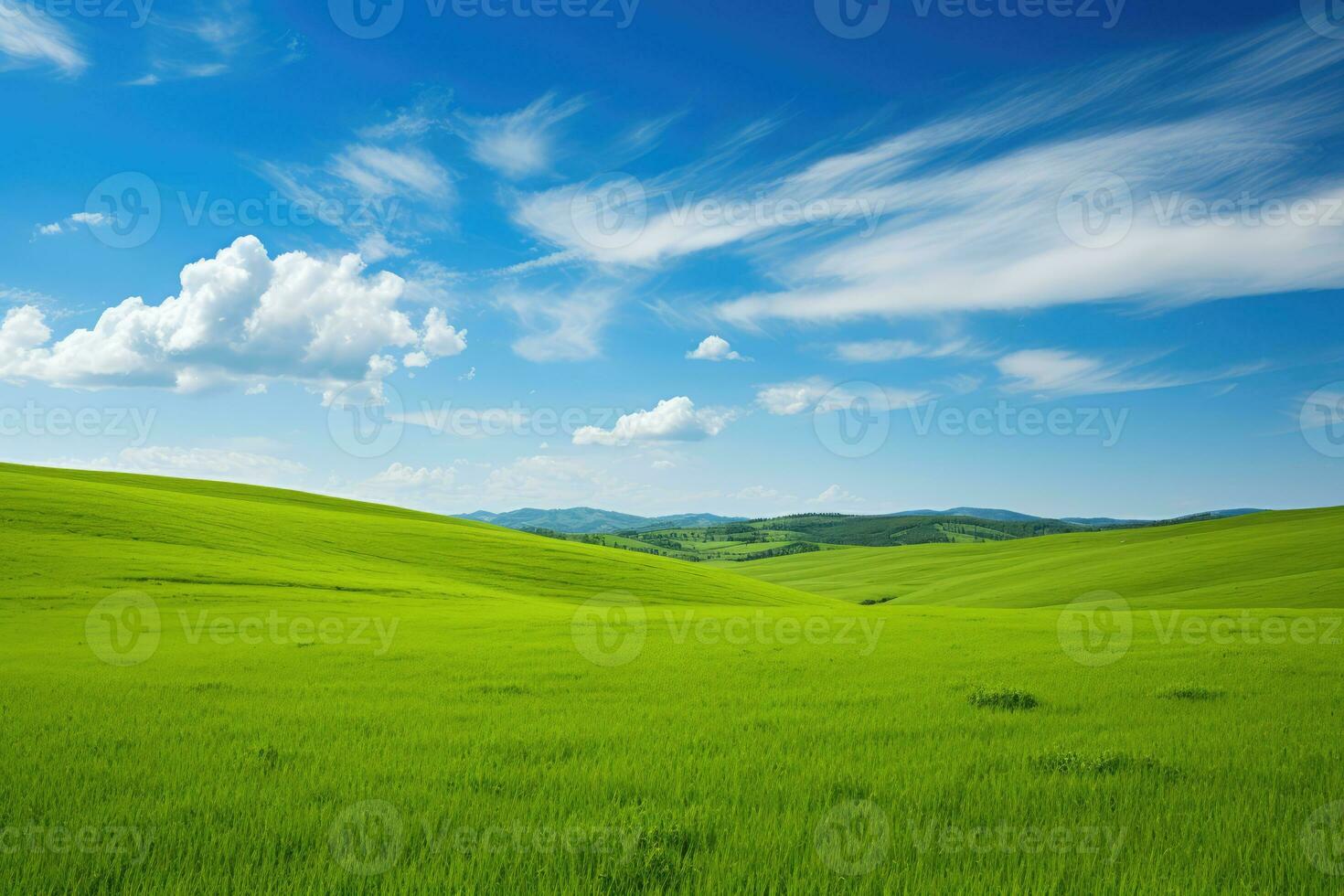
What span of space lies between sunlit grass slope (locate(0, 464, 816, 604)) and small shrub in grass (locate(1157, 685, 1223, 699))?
33.3 m

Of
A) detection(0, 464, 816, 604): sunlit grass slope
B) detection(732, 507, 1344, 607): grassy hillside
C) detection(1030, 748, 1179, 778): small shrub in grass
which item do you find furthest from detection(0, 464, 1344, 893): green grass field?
detection(732, 507, 1344, 607): grassy hillside

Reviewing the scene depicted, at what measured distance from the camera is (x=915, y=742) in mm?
9148

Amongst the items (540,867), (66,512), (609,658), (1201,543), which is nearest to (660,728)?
(540,867)

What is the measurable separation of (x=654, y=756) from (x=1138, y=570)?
284 feet

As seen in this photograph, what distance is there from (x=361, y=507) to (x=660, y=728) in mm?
95458

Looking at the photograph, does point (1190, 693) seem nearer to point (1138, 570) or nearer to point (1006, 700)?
point (1006, 700)

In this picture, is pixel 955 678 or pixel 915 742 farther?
pixel 955 678

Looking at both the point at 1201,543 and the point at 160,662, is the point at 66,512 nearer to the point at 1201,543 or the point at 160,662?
the point at 160,662

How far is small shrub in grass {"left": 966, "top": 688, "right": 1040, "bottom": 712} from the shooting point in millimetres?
11537

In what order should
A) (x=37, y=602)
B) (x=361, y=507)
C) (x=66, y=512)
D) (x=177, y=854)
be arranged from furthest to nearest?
(x=361, y=507), (x=66, y=512), (x=37, y=602), (x=177, y=854)

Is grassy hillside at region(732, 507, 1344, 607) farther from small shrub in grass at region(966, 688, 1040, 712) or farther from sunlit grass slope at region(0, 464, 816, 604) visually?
small shrub in grass at region(966, 688, 1040, 712)

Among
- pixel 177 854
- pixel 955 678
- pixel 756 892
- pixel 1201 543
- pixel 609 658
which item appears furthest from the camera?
pixel 1201 543

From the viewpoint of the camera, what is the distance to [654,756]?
8344 millimetres

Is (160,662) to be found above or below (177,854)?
below
